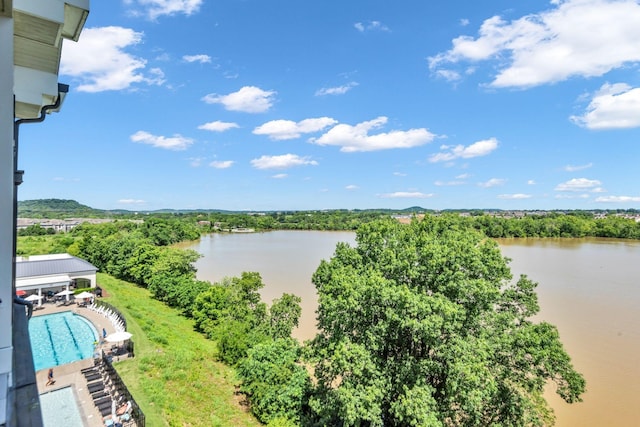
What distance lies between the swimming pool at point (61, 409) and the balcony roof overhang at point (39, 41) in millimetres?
9033

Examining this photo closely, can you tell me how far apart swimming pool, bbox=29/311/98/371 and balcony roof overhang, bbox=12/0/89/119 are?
12.4 meters

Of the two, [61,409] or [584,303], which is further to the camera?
[584,303]

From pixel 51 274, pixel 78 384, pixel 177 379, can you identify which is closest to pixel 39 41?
pixel 78 384

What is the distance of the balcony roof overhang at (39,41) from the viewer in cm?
127

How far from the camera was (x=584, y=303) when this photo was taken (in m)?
20.6

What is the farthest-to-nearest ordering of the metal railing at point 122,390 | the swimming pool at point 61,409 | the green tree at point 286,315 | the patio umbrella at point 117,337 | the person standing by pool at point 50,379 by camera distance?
the green tree at point 286,315, the patio umbrella at point 117,337, the person standing by pool at point 50,379, the metal railing at point 122,390, the swimming pool at point 61,409

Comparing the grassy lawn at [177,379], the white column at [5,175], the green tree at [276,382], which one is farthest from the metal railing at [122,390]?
the white column at [5,175]

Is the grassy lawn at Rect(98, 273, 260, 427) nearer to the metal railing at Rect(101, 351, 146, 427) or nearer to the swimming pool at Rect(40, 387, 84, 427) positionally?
the metal railing at Rect(101, 351, 146, 427)

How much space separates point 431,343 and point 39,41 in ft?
25.4

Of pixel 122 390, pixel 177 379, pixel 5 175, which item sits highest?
pixel 5 175

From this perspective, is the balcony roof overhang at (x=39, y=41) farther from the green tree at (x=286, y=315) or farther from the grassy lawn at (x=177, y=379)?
the green tree at (x=286, y=315)

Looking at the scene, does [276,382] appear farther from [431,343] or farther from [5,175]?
[5,175]

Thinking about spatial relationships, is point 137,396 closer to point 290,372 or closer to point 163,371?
point 163,371

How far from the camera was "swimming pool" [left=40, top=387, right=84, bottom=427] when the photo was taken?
818 cm
